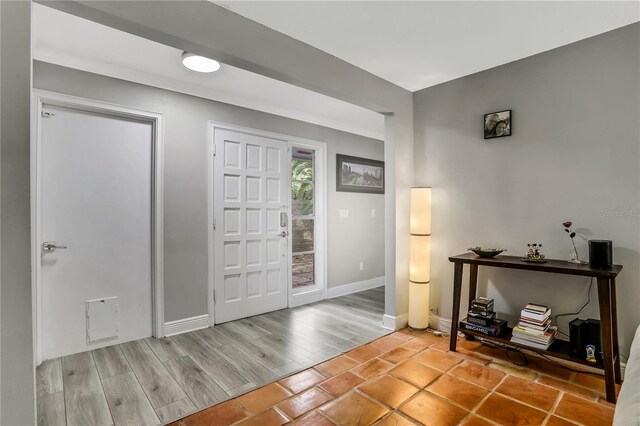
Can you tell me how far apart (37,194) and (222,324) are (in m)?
1.88

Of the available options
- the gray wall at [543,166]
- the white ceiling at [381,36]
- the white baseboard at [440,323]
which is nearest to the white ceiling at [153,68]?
the white ceiling at [381,36]

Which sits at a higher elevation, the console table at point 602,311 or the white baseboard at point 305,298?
the console table at point 602,311

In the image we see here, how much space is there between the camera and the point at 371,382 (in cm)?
210

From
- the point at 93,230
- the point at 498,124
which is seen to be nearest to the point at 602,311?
the point at 498,124

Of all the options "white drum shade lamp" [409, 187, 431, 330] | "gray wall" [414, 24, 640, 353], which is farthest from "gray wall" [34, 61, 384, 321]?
"gray wall" [414, 24, 640, 353]

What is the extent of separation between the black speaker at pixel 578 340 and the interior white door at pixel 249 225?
2.67 m

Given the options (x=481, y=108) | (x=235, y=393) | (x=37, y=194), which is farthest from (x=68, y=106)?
(x=481, y=108)

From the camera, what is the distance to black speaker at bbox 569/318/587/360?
204 centimetres

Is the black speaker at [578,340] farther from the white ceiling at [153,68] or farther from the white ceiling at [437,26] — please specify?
the white ceiling at [153,68]

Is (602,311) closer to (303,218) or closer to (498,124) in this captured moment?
(498,124)

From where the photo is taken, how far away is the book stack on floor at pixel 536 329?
7.10 ft

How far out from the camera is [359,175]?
4582 millimetres

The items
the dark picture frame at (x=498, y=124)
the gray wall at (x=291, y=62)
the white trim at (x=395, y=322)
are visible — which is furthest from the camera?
the white trim at (x=395, y=322)

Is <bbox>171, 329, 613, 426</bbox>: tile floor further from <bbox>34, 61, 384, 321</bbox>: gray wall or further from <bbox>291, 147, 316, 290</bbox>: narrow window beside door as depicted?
<bbox>291, 147, 316, 290</bbox>: narrow window beside door
